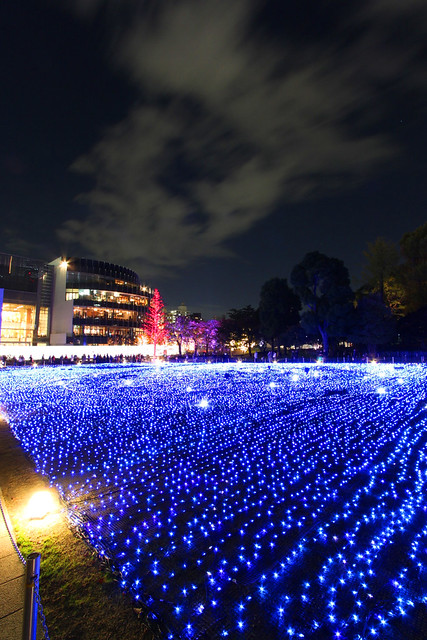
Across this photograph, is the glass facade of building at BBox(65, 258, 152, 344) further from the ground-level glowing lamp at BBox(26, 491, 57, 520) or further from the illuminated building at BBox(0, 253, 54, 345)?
the ground-level glowing lamp at BBox(26, 491, 57, 520)

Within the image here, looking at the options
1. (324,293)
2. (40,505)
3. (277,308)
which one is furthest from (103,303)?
(40,505)

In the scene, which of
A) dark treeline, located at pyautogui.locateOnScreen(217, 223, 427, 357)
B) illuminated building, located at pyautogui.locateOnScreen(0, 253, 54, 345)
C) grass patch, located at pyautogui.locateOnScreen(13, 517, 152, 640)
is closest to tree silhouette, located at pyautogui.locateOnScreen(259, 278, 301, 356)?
dark treeline, located at pyautogui.locateOnScreen(217, 223, 427, 357)

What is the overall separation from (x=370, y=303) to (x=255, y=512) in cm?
3057

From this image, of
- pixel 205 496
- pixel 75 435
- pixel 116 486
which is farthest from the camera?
pixel 75 435

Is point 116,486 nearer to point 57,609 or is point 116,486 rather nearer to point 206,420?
point 57,609

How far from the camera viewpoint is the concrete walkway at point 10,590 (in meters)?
2.07

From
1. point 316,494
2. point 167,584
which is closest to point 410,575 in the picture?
point 316,494

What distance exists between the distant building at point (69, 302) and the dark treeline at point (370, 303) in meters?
29.2

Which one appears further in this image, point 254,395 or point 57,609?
point 254,395

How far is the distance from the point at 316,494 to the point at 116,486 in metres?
2.75

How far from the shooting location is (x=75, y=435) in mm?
7004

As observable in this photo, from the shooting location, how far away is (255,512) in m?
3.88

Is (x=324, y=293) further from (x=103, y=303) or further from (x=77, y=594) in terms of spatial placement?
(x=103, y=303)

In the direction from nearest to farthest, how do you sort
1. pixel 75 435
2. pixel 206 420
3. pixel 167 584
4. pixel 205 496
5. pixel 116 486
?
pixel 167 584 → pixel 205 496 → pixel 116 486 → pixel 75 435 → pixel 206 420
